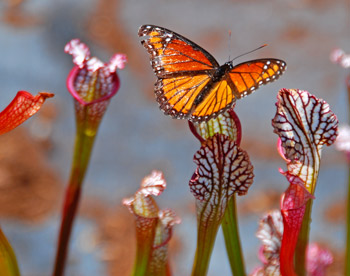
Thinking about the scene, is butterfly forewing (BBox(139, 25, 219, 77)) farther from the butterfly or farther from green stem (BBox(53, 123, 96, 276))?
green stem (BBox(53, 123, 96, 276))

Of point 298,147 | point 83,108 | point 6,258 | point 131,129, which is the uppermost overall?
point 131,129

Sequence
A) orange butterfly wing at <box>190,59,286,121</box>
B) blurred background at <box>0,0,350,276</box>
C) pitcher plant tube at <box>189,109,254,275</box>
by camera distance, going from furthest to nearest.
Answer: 1. blurred background at <box>0,0,350,276</box>
2. orange butterfly wing at <box>190,59,286,121</box>
3. pitcher plant tube at <box>189,109,254,275</box>

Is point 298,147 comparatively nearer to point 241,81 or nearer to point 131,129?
point 241,81

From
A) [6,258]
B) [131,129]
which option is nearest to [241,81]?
[6,258]

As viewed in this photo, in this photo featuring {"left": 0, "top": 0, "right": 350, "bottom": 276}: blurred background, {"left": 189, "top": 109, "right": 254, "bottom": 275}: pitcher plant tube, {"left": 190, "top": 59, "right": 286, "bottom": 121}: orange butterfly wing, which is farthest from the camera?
{"left": 0, "top": 0, "right": 350, "bottom": 276}: blurred background

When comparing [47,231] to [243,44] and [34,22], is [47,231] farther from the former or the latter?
[243,44]

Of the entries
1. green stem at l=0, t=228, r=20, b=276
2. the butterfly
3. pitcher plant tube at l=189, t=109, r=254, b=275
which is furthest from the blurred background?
green stem at l=0, t=228, r=20, b=276
